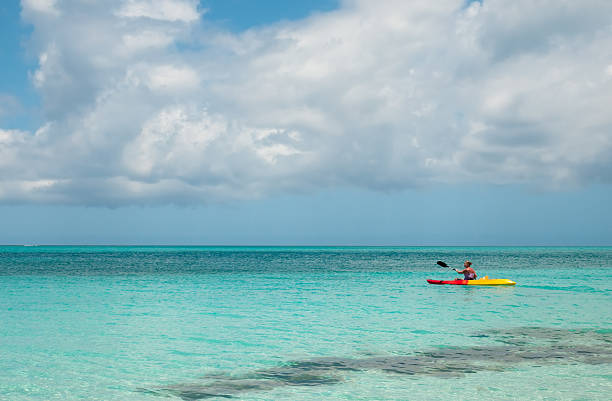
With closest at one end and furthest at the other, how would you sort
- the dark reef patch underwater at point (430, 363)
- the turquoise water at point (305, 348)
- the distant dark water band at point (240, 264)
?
the turquoise water at point (305, 348), the dark reef patch underwater at point (430, 363), the distant dark water band at point (240, 264)

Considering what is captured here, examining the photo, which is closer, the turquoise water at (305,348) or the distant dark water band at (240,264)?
the turquoise water at (305,348)

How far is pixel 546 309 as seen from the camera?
78.3 feet

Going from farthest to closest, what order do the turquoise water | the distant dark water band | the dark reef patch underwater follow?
the distant dark water band → the dark reef patch underwater → the turquoise water

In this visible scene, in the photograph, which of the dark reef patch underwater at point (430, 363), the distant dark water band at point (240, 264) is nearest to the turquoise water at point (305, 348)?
the dark reef patch underwater at point (430, 363)

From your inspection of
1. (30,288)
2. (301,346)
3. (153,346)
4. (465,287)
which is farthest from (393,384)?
(30,288)

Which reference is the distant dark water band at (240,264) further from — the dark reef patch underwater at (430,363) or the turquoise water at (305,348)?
the dark reef patch underwater at (430,363)

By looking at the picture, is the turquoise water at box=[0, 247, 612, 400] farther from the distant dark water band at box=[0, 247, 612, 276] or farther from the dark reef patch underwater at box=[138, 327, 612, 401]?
the distant dark water band at box=[0, 247, 612, 276]

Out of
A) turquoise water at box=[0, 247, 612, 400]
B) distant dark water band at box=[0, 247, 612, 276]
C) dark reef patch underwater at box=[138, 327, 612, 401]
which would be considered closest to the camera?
turquoise water at box=[0, 247, 612, 400]

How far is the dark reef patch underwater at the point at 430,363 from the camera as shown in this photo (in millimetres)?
11195

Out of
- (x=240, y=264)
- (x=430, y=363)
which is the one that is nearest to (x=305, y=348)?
(x=430, y=363)

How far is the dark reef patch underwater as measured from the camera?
11195 millimetres

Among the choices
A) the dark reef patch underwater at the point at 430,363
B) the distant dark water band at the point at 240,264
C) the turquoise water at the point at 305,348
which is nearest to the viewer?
the turquoise water at the point at 305,348

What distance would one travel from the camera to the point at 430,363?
515 inches

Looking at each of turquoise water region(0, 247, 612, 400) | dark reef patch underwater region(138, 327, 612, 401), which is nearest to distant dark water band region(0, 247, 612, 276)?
turquoise water region(0, 247, 612, 400)
